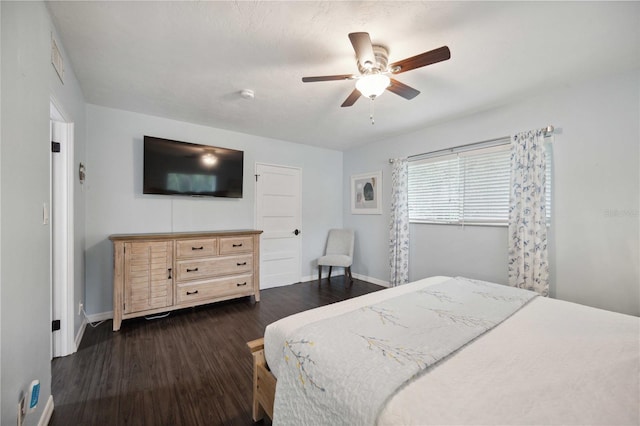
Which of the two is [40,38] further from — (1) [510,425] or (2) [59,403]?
(1) [510,425]

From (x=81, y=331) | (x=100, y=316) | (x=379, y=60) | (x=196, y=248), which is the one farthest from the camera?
(x=196, y=248)

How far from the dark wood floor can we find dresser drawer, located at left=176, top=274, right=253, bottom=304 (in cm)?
21

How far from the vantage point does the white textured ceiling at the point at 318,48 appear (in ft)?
5.22

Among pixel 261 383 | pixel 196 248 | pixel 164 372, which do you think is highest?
pixel 196 248

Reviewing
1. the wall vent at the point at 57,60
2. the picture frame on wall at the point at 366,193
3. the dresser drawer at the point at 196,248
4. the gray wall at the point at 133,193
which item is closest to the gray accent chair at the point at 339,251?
the picture frame on wall at the point at 366,193

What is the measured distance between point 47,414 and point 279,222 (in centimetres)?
318

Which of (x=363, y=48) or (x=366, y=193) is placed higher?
(x=363, y=48)

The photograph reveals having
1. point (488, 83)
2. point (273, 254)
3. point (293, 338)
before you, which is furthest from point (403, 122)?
point (293, 338)

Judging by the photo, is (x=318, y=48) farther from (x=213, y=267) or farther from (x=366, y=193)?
Answer: (x=366, y=193)

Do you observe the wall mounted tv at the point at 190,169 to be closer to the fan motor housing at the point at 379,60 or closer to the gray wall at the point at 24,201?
the gray wall at the point at 24,201

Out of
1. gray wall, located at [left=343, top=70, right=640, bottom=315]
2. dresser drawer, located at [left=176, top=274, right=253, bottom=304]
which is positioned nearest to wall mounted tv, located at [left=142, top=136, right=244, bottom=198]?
dresser drawer, located at [left=176, top=274, right=253, bottom=304]

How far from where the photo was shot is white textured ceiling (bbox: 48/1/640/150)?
1592mm

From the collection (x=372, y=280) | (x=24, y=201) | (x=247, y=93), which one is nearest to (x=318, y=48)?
(x=247, y=93)

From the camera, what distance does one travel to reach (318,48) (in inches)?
76.0
